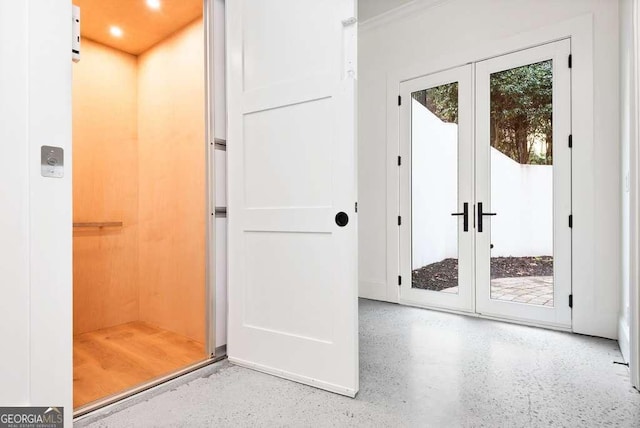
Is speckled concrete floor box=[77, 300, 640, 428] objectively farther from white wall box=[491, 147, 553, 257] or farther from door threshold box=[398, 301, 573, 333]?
white wall box=[491, 147, 553, 257]

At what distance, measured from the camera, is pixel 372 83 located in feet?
13.8

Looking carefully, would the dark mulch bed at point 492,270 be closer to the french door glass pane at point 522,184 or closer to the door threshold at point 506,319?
the french door glass pane at point 522,184

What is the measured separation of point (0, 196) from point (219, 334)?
4.92 feet

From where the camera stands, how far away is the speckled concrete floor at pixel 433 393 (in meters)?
1.67

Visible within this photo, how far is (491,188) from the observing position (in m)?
3.38

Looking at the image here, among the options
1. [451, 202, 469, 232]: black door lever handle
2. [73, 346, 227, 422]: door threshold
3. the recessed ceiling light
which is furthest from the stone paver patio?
the recessed ceiling light

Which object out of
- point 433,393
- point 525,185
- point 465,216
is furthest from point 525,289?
point 433,393

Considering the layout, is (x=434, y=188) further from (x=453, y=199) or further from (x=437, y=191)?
(x=453, y=199)

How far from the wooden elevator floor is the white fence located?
2.54 meters

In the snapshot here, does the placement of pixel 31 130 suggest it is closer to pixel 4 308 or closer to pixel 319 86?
pixel 4 308

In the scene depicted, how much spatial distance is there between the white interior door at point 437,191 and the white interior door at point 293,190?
207 cm

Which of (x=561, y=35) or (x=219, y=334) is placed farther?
(x=561, y=35)

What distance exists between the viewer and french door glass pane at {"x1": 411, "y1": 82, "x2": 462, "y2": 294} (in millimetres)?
3633

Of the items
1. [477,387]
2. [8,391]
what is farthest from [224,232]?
[477,387]
